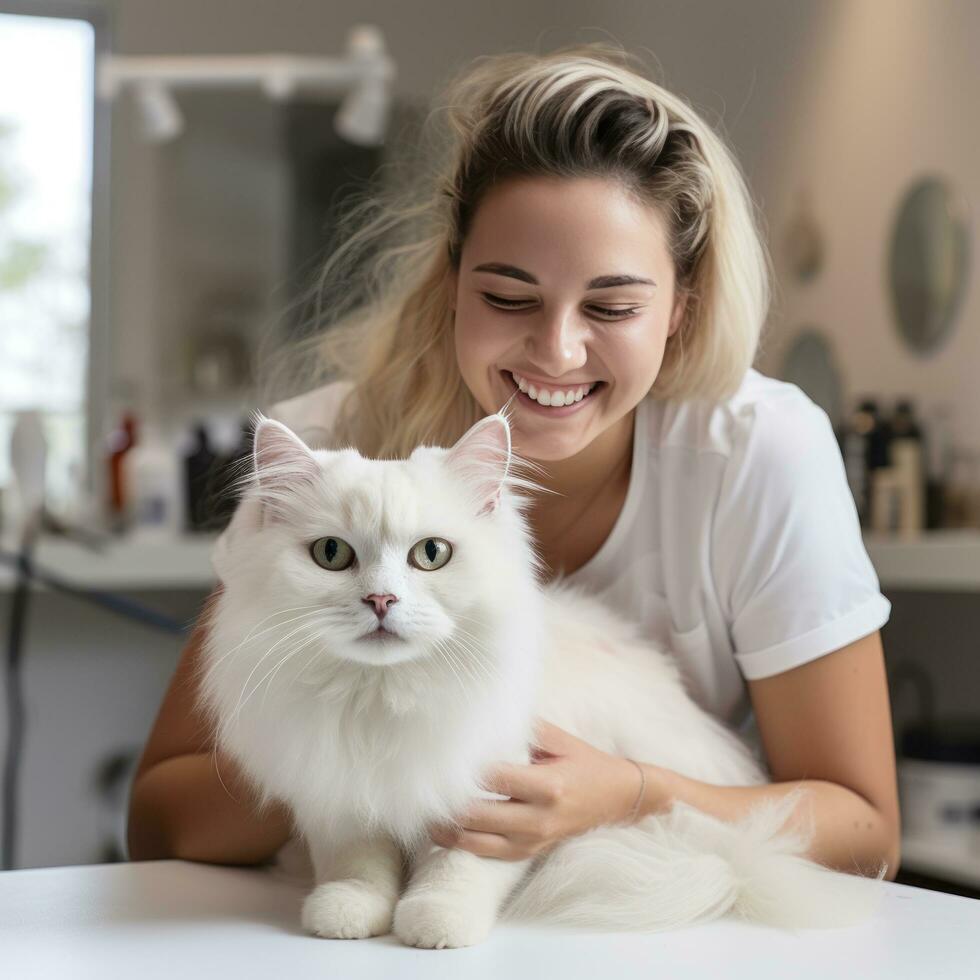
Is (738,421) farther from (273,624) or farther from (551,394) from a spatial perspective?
(273,624)

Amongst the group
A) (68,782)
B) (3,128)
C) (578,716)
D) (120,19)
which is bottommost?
(68,782)

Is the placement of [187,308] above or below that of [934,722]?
above

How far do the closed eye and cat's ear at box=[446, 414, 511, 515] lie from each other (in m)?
0.29

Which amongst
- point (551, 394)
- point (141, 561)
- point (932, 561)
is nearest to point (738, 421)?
point (551, 394)

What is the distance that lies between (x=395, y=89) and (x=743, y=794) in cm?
340

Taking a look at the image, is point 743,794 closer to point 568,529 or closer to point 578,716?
point 578,716

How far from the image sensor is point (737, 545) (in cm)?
134

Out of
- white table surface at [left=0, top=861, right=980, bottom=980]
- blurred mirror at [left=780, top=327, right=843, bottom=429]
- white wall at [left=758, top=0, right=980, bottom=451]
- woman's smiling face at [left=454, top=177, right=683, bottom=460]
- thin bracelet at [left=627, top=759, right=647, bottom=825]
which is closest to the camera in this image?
white table surface at [left=0, top=861, right=980, bottom=980]

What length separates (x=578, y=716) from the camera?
1140 mm

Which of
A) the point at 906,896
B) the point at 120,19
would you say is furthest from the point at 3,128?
the point at 906,896

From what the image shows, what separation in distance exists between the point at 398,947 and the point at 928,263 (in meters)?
2.68

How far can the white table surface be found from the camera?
83 cm

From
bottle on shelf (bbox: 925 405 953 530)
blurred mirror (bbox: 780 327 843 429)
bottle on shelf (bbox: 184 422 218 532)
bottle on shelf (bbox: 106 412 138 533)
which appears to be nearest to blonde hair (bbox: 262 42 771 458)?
bottle on shelf (bbox: 925 405 953 530)

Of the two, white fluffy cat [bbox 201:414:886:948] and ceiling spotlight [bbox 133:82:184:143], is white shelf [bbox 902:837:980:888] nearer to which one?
white fluffy cat [bbox 201:414:886:948]
